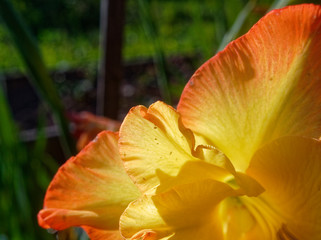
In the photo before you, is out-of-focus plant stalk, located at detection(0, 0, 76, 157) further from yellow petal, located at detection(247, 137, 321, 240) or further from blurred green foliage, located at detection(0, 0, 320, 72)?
blurred green foliage, located at detection(0, 0, 320, 72)

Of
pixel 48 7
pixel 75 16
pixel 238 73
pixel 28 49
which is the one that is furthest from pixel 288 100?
pixel 75 16

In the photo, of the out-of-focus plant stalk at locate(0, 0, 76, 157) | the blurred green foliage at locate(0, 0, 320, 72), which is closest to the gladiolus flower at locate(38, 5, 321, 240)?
the out-of-focus plant stalk at locate(0, 0, 76, 157)

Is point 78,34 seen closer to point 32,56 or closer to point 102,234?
point 32,56

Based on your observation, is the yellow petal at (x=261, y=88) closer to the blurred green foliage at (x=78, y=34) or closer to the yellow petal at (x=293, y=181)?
the yellow petal at (x=293, y=181)

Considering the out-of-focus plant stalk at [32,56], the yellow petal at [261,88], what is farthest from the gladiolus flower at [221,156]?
the out-of-focus plant stalk at [32,56]

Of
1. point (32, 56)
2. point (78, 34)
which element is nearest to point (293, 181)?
point (32, 56)

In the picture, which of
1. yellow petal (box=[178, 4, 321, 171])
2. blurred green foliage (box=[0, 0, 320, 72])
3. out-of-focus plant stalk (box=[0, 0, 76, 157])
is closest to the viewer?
yellow petal (box=[178, 4, 321, 171])
